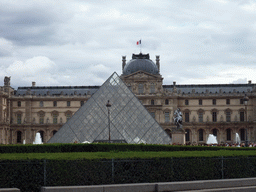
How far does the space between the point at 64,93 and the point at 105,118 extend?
128 ft

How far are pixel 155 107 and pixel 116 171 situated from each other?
178ft

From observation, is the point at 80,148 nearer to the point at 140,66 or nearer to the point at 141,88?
the point at 141,88

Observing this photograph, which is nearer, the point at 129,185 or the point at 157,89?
the point at 129,185

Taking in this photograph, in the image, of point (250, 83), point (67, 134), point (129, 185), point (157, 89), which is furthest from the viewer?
point (250, 83)

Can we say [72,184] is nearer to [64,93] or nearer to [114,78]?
[114,78]

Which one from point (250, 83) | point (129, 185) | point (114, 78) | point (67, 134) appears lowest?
point (129, 185)

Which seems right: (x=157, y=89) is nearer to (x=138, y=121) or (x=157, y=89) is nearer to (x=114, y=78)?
(x=114, y=78)

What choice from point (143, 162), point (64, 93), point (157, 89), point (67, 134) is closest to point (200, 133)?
point (157, 89)

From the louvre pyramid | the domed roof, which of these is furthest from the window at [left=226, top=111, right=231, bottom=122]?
the louvre pyramid

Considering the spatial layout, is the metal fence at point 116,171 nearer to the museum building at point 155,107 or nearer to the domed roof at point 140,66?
the museum building at point 155,107

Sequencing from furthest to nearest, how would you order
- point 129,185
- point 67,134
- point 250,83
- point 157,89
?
1. point 250,83
2. point 157,89
3. point 67,134
4. point 129,185

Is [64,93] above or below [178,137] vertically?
above

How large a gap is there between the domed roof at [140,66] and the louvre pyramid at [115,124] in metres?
33.3

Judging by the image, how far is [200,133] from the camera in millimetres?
67250
